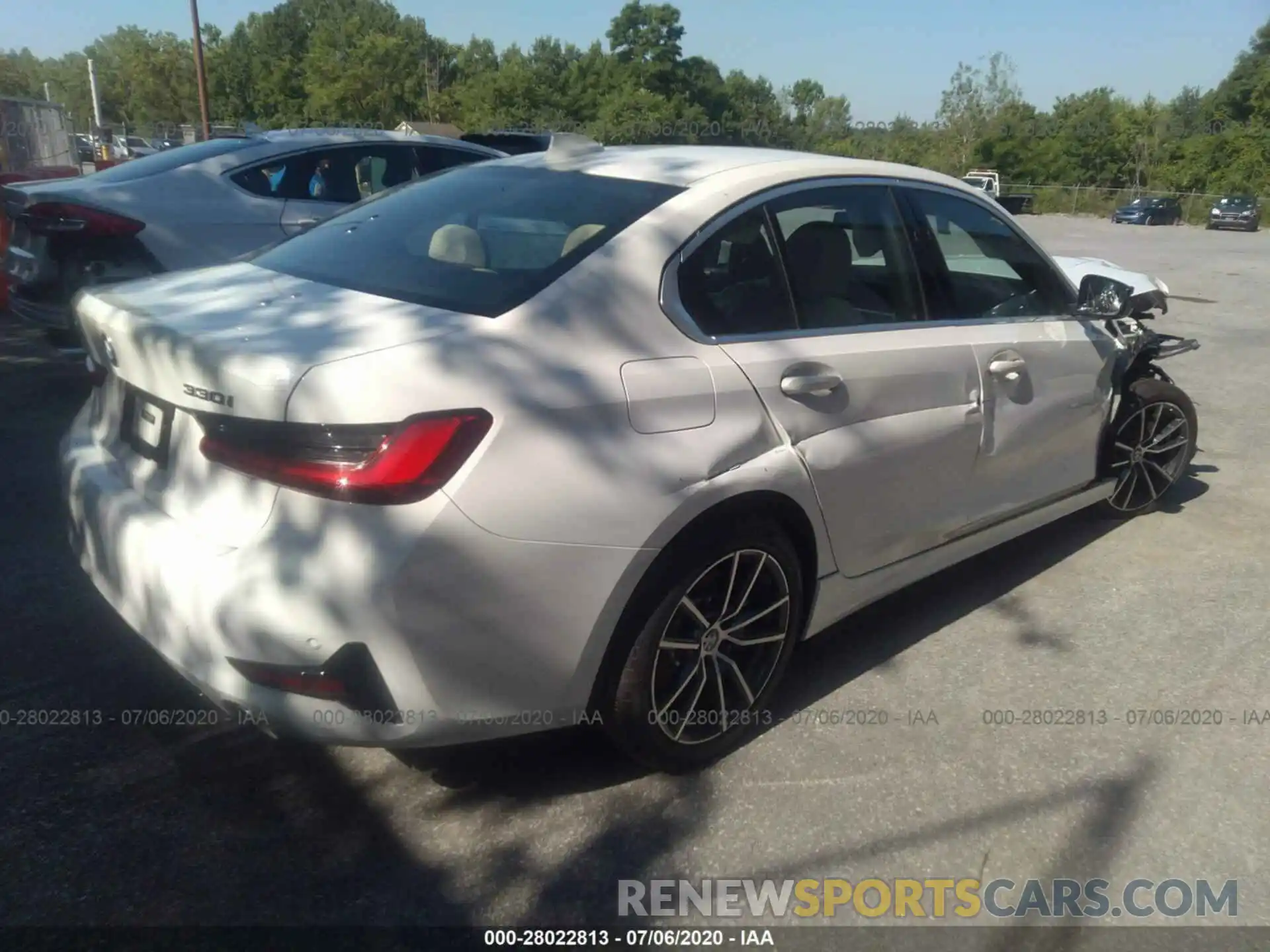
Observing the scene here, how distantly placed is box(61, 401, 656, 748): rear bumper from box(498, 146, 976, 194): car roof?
132 centimetres

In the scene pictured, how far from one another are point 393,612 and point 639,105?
203 feet

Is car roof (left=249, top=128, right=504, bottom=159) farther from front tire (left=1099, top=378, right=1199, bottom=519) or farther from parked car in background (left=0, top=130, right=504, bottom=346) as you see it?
front tire (left=1099, top=378, right=1199, bottom=519)

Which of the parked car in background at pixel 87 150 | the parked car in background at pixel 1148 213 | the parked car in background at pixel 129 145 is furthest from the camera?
the parked car in background at pixel 1148 213

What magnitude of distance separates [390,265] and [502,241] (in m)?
0.33

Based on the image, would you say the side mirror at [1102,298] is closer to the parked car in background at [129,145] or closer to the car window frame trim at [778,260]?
the car window frame trim at [778,260]

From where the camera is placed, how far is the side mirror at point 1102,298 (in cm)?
436

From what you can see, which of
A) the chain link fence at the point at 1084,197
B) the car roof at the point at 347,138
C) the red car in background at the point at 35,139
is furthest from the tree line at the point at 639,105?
the car roof at the point at 347,138

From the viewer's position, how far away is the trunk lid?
239 cm

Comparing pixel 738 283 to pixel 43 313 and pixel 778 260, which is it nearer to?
pixel 778 260

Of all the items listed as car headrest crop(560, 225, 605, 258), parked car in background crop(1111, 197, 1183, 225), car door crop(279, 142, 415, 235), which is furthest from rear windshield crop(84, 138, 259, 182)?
parked car in background crop(1111, 197, 1183, 225)

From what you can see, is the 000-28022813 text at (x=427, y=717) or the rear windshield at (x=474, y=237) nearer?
the 000-28022813 text at (x=427, y=717)

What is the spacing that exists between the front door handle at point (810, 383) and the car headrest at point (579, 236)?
2.15ft

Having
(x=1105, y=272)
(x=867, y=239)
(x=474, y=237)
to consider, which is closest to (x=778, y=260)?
(x=867, y=239)

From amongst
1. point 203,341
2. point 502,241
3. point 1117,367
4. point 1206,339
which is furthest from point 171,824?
point 1206,339
